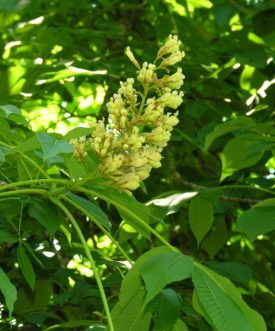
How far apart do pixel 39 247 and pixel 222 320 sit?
4.23 feet

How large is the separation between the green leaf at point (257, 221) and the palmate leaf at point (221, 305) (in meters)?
0.33

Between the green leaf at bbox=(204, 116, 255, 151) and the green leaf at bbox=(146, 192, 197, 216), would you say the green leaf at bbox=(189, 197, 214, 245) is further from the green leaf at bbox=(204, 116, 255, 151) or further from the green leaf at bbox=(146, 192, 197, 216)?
the green leaf at bbox=(204, 116, 255, 151)

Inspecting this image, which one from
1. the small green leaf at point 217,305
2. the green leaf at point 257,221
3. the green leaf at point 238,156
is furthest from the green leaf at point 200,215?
the small green leaf at point 217,305

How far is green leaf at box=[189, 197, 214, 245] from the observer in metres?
1.99

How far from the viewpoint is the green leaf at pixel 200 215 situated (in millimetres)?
1988

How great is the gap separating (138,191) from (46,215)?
1025 mm

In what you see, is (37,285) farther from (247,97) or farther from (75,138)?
(247,97)

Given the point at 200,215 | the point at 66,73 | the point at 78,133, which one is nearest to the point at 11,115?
the point at 78,133

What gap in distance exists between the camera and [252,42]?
279cm

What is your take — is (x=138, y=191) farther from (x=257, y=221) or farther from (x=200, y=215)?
(x=257, y=221)

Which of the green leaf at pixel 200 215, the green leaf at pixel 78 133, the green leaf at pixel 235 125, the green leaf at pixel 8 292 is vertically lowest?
the green leaf at pixel 200 215

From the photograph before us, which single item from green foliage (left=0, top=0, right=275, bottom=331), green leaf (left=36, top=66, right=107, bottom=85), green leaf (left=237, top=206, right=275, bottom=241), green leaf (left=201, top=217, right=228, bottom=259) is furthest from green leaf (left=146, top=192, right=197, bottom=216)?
green leaf (left=201, top=217, right=228, bottom=259)

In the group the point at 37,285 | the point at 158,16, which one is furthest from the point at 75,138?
the point at 158,16

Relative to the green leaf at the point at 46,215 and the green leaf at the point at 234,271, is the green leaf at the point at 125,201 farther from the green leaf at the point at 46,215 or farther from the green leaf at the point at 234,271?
the green leaf at the point at 234,271
